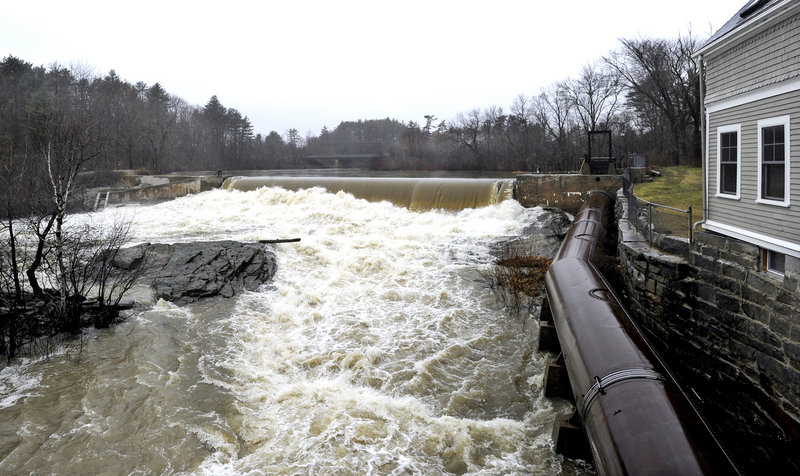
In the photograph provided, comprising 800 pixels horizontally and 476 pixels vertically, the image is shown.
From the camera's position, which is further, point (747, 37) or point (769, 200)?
point (747, 37)

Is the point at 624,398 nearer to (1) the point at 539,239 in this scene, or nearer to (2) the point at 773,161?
(2) the point at 773,161

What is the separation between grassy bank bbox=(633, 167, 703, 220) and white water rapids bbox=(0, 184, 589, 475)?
7.13 m

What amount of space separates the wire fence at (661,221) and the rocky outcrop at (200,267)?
9.48 meters

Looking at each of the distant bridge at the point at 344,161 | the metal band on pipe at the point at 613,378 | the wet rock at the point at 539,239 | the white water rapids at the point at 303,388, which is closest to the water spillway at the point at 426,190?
the wet rock at the point at 539,239

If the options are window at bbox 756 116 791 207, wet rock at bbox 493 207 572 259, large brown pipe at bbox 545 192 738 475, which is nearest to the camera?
large brown pipe at bbox 545 192 738 475

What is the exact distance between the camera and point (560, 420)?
5973 millimetres

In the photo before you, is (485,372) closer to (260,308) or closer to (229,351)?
(229,351)

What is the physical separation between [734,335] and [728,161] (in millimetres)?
3481

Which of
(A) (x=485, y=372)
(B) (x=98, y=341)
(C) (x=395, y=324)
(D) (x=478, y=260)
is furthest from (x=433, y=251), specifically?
(B) (x=98, y=341)

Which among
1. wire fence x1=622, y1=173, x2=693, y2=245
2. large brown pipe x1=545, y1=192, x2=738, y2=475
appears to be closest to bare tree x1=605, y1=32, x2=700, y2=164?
wire fence x1=622, y1=173, x2=693, y2=245

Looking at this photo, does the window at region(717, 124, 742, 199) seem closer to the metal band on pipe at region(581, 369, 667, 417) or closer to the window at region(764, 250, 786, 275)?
the window at region(764, 250, 786, 275)

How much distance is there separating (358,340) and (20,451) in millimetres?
5359

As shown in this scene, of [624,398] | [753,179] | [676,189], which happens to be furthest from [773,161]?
[676,189]

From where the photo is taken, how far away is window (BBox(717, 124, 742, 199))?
7.96 meters
